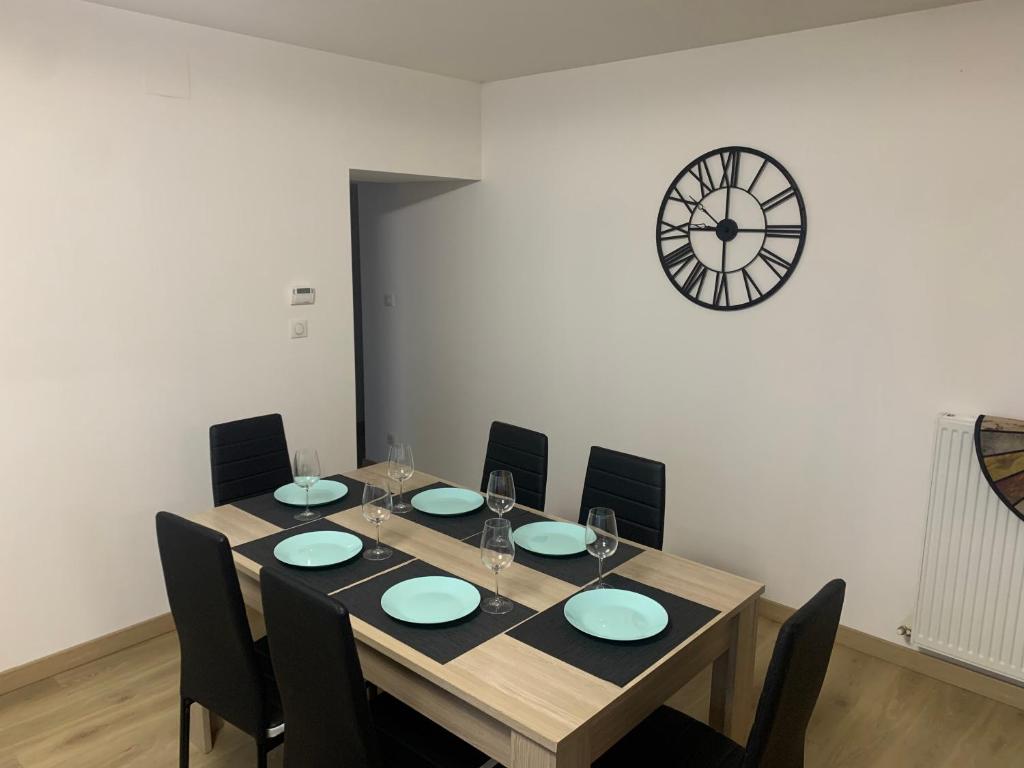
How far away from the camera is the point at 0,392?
269 cm

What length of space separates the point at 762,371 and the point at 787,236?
1.95 ft

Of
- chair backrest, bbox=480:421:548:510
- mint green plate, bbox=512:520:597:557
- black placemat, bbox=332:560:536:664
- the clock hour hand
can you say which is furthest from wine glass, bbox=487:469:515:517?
the clock hour hand

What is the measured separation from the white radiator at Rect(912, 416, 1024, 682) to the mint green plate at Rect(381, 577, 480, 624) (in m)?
1.92

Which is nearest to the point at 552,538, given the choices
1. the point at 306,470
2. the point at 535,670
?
the point at 535,670

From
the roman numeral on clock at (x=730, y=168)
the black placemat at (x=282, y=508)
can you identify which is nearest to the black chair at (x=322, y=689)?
the black placemat at (x=282, y=508)

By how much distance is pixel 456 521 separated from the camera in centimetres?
252

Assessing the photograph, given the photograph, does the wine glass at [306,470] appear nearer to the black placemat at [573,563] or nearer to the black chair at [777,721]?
the black placemat at [573,563]

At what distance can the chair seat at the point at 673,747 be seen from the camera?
1.80 metres

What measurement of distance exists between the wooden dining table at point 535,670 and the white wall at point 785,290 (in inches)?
48.3

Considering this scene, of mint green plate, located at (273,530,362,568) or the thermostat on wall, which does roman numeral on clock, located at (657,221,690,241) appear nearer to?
the thermostat on wall

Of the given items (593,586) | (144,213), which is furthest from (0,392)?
(593,586)

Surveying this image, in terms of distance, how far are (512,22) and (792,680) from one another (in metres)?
2.61

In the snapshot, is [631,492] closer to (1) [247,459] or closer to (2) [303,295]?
(1) [247,459]

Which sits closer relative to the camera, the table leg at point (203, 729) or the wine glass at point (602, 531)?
the wine glass at point (602, 531)
